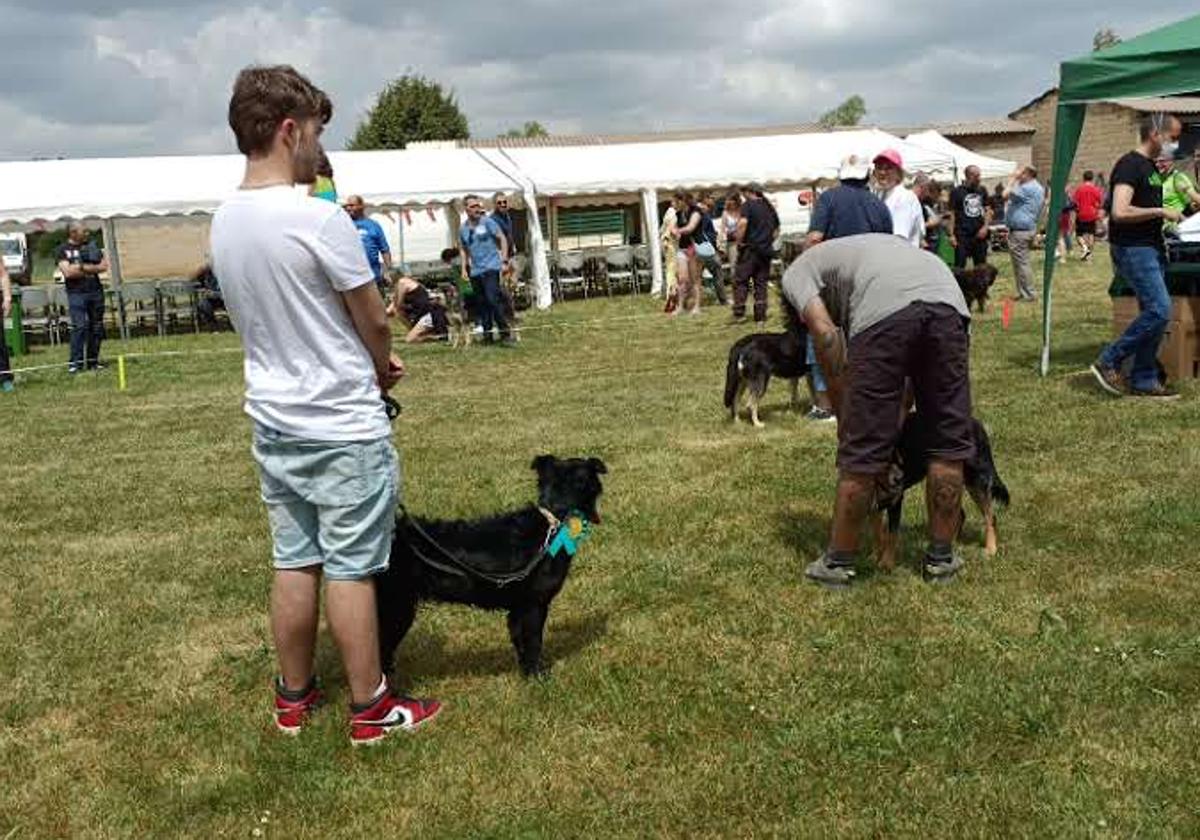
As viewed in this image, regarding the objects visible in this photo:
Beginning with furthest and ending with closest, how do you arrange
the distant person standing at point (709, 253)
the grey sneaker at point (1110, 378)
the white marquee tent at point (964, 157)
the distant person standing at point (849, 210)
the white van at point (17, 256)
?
the white van at point (17, 256) < the white marquee tent at point (964, 157) < the distant person standing at point (709, 253) < the grey sneaker at point (1110, 378) < the distant person standing at point (849, 210)

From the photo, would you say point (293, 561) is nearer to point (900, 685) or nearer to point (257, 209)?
point (257, 209)

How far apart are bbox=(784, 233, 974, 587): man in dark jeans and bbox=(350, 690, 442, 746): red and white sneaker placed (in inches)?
75.0

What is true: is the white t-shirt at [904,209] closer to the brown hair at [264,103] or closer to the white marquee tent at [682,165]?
the brown hair at [264,103]

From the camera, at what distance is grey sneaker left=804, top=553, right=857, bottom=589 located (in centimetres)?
452

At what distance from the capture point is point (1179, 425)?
22.9ft

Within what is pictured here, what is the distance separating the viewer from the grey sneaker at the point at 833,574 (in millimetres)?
4523

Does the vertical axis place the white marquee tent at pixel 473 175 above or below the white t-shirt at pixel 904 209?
above

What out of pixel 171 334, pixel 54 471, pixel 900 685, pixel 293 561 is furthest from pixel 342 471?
pixel 171 334

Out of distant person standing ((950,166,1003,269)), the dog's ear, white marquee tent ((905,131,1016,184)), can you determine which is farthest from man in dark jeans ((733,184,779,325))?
white marquee tent ((905,131,1016,184))

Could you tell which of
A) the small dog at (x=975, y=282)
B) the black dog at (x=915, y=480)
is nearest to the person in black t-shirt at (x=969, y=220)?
the small dog at (x=975, y=282)

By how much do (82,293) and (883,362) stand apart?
434 inches

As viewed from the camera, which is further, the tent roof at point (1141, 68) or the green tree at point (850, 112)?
the green tree at point (850, 112)

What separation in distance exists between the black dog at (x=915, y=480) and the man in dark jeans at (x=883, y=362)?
0.29 feet

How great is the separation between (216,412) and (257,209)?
7.54 meters
